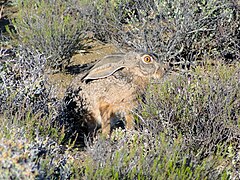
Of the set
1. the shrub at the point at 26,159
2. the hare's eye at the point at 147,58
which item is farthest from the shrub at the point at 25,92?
the hare's eye at the point at 147,58

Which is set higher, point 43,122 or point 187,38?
point 187,38

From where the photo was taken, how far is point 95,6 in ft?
27.3

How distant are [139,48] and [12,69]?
2.48m

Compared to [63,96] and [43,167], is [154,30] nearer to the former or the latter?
[63,96]

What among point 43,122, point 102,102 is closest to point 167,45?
point 102,102

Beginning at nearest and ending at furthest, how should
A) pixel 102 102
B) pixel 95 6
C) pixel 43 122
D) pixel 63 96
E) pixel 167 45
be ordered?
1. pixel 43 122
2. pixel 102 102
3. pixel 63 96
4. pixel 167 45
5. pixel 95 6

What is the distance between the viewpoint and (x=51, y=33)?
7133mm

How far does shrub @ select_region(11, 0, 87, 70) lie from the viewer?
711 cm

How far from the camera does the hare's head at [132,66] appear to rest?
17.6 feet

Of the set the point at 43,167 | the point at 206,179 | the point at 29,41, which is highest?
the point at 29,41

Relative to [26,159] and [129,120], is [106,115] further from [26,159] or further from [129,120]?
[26,159]

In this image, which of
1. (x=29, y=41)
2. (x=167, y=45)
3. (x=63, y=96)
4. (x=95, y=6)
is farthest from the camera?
(x=95, y=6)

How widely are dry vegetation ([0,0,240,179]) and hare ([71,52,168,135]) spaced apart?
0.43ft

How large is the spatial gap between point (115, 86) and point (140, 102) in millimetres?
453
